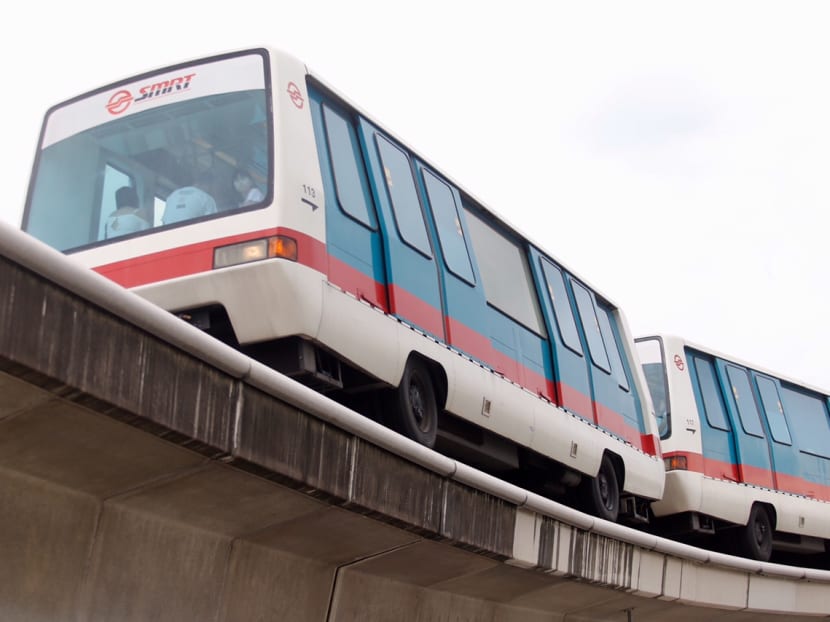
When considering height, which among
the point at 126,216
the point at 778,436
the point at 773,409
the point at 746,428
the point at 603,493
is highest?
the point at 773,409

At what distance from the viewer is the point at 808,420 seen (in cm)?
1758

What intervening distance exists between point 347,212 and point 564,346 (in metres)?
4.02

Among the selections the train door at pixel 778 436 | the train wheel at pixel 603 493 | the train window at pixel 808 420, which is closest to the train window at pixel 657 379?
the train door at pixel 778 436

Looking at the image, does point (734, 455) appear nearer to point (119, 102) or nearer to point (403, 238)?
point (403, 238)

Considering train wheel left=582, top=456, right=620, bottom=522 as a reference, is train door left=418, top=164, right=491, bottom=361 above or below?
above

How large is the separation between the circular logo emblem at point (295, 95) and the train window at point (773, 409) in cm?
1029

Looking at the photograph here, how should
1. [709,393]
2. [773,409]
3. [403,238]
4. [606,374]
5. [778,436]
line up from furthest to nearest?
[773,409] → [778,436] → [709,393] → [606,374] → [403,238]

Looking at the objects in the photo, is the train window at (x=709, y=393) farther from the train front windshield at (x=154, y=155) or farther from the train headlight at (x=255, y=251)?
the train headlight at (x=255, y=251)

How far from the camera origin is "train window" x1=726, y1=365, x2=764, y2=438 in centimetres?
1577

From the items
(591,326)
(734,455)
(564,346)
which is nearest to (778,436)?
(734,455)

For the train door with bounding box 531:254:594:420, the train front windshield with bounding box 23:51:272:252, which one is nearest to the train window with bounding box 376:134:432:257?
the train front windshield with bounding box 23:51:272:252

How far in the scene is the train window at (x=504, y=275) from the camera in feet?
33.5

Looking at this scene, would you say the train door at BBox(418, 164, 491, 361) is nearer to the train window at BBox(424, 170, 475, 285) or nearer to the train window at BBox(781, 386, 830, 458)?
the train window at BBox(424, 170, 475, 285)

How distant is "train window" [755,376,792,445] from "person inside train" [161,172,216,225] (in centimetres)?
1060
